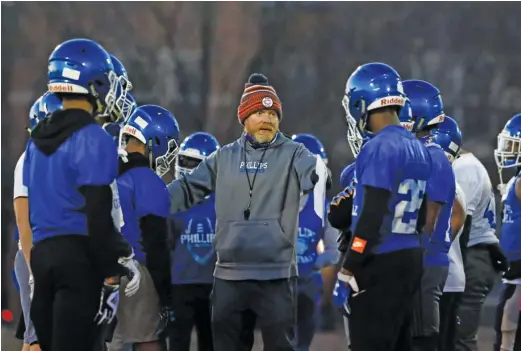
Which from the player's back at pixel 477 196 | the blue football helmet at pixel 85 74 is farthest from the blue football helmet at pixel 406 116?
the player's back at pixel 477 196

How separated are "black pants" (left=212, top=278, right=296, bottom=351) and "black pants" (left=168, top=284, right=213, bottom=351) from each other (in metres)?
1.05

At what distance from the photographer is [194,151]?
5.47 metres

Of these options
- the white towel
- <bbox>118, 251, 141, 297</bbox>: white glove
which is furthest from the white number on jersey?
<bbox>118, 251, 141, 297</bbox>: white glove

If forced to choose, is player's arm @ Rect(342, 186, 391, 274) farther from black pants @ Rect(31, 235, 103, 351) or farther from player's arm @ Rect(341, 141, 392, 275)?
black pants @ Rect(31, 235, 103, 351)

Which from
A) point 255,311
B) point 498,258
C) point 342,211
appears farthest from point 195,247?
point 498,258

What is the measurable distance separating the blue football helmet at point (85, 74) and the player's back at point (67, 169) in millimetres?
132

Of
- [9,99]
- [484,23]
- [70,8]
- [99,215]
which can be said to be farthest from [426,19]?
[99,215]

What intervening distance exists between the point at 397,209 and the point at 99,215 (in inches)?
45.8

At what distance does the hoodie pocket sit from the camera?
13.1ft

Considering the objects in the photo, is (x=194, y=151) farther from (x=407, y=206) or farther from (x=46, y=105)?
(x=407, y=206)

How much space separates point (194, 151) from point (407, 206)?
199 centimetres

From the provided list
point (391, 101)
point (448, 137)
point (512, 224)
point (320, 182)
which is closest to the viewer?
point (391, 101)

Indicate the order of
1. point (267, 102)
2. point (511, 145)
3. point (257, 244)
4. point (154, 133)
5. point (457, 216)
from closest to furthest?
point (257, 244)
point (267, 102)
point (154, 133)
point (457, 216)
point (511, 145)

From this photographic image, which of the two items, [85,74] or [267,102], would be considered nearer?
[85,74]
